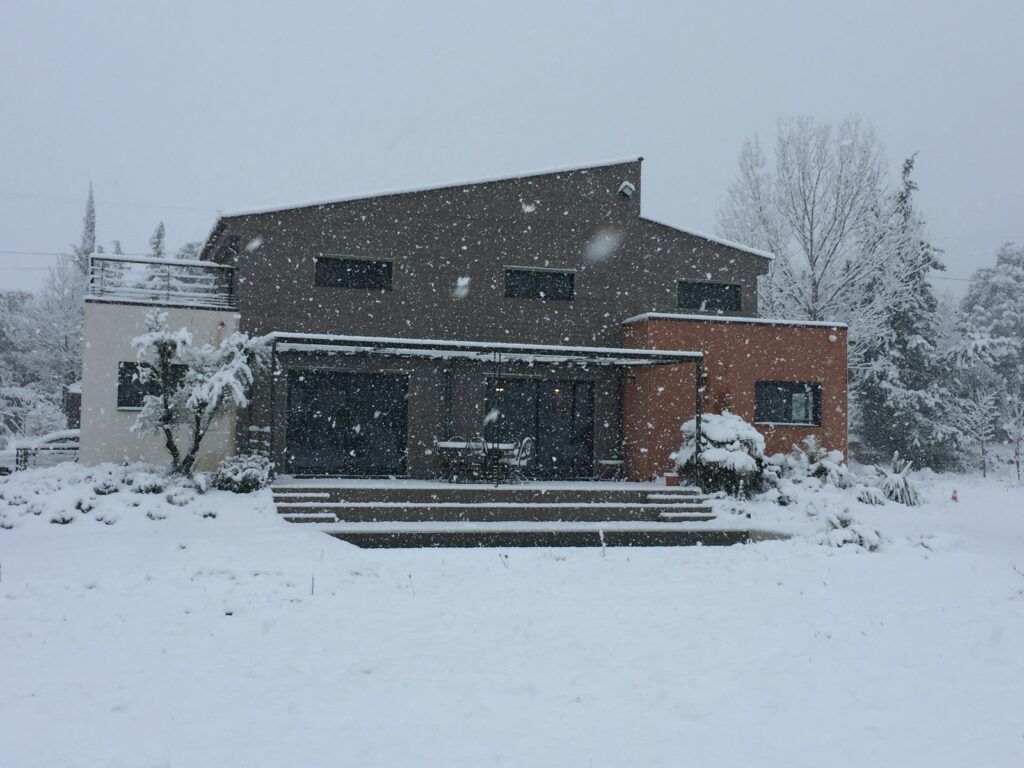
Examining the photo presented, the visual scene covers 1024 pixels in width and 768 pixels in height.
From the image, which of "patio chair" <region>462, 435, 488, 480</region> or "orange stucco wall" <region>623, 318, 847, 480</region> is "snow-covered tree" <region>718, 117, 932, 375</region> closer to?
"orange stucco wall" <region>623, 318, 847, 480</region>

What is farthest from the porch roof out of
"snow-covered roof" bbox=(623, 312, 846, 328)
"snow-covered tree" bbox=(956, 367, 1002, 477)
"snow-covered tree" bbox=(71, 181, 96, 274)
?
"snow-covered tree" bbox=(71, 181, 96, 274)

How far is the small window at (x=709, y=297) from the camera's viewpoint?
17859 mm

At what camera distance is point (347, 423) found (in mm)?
15602

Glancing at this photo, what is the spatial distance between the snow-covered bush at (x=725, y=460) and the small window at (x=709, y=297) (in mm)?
3611

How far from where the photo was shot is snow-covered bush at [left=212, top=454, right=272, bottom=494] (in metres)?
12.7

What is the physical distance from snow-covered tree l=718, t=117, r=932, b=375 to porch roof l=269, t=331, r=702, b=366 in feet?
31.1

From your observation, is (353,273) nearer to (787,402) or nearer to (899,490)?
(787,402)

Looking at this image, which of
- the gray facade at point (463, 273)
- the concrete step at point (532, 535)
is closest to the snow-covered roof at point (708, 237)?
the gray facade at point (463, 273)

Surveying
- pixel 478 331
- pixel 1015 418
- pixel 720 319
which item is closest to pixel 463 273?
pixel 478 331

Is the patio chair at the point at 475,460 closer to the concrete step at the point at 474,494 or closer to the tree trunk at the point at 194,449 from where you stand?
the concrete step at the point at 474,494

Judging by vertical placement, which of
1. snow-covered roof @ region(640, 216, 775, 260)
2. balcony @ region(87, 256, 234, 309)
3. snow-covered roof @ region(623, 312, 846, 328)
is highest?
snow-covered roof @ region(640, 216, 775, 260)

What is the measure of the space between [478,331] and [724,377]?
4.89 m

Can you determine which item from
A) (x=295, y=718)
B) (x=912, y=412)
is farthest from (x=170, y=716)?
(x=912, y=412)

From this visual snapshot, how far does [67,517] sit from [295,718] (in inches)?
310
